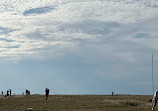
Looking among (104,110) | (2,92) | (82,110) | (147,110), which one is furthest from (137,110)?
(2,92)

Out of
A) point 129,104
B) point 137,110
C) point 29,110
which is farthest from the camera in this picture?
point 129,104

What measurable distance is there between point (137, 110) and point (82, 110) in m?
6.03

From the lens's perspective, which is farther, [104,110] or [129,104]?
[129,104]

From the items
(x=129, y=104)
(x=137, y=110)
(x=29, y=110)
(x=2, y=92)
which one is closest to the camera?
(x=137, y=110)

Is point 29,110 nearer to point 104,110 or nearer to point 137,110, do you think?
point 104,110

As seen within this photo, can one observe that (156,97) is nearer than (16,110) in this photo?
Yes

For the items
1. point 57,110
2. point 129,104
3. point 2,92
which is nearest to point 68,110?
point 57,110

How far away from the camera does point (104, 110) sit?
30.6m

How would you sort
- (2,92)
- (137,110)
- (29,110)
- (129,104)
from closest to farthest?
(137,110) < (29,110) < (129,104) < (2,92)

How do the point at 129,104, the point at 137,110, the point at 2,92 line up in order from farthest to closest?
the point at 2,92, the point at 129,104, the point at 137,110

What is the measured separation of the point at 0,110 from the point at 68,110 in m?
8.32

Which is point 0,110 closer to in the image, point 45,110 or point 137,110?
point 45,110

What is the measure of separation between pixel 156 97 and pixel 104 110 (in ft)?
19.5

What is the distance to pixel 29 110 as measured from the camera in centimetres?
3244
